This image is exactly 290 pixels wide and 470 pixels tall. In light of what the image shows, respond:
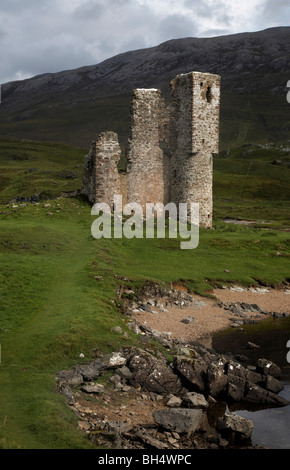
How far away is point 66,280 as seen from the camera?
29.1 meters

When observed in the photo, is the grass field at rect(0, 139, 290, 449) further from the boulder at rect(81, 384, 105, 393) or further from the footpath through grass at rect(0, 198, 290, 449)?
the boulder at rect(81, 384, 105, 393)

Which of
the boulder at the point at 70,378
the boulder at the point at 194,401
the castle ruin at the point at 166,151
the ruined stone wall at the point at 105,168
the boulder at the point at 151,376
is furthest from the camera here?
the castle ruin at the point at 166,151

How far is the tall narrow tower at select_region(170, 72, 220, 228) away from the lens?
45219 mm

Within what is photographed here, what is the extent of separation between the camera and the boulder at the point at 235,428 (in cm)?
1698

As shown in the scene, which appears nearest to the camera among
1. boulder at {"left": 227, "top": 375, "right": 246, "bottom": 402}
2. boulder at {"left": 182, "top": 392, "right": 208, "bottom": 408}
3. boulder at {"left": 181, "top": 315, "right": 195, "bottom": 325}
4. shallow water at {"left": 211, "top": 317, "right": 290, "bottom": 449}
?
shallow water at {"left": 211, "top": 317, "right": 290, "bottom": 449}

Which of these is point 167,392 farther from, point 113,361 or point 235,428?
point 235,428

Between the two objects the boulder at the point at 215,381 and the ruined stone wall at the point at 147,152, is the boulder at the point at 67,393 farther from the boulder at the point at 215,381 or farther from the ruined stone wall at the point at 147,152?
the ruined stone wall at the point at 147,152

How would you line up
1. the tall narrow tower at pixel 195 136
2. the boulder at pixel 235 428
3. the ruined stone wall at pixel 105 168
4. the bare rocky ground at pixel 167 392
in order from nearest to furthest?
the bare rocky ground at pixel 167 392, the boulder at pixel 235 428, the ruined stone wall at pixel 105 168, the tall narrow tower at pixel 195 136

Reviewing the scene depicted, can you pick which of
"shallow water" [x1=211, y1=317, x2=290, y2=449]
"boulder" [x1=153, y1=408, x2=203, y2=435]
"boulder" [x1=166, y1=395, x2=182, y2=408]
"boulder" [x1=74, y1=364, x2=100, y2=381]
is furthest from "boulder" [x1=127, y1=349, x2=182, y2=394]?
"shallow water" [x1=211, y1=317, x2=290, y2=449]

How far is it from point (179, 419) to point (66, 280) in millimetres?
13712

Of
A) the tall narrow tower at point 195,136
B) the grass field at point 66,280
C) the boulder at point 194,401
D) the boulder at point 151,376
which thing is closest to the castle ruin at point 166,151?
the tall narrow tower at point 195,136

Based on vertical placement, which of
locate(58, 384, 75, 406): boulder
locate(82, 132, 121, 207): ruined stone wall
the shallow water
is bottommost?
the shallow water

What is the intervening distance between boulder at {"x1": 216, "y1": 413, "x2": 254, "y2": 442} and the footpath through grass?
489 cm

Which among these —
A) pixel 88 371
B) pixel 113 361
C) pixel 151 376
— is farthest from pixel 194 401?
pixel 88 371
